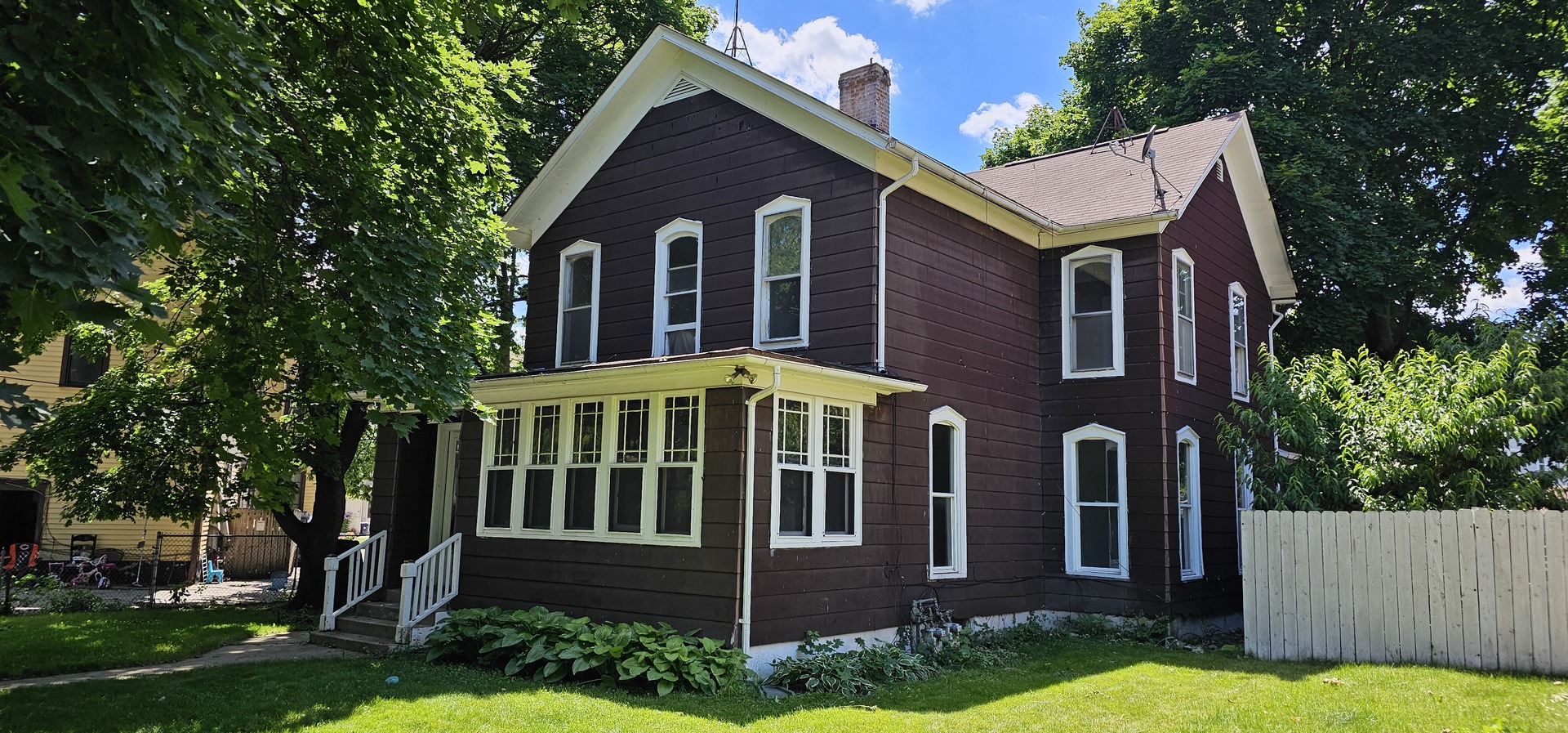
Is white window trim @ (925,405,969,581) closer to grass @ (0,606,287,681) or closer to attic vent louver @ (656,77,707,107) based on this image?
attic vent louver @ (656,77,707,107)

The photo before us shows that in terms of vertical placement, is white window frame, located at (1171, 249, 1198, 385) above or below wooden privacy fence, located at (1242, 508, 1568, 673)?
→ above

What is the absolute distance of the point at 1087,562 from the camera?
14008 millimetres

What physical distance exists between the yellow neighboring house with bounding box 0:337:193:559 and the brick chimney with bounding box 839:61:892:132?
17.8 meters

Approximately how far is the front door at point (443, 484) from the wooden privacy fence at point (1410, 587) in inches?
416

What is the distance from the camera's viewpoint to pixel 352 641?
11641 mm

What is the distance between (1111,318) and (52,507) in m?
23.1

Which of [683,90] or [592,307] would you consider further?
[592,307]

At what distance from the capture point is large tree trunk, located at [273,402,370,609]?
15914mm

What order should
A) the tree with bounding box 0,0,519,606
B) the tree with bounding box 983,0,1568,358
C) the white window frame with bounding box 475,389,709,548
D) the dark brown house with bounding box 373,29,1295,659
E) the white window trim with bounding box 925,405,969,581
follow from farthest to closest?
the tree with bounding box 983,0,1568,358
the white window trim with bounding box 925,405,969,581
the dark brown house with bounding box 373,29,1295,659
the white window frame with bounding box 475,389,709,548
the tree with bounding box 0,0,519,606

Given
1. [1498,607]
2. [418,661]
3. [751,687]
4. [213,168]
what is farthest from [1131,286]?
[213,168]


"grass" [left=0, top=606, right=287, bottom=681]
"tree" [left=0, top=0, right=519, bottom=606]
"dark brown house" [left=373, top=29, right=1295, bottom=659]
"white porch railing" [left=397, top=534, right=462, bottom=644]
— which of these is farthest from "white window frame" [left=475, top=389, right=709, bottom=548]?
"grass" [left=0, top=606, right=287, bottom=681]

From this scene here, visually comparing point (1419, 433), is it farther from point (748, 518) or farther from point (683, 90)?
point (683, 90)

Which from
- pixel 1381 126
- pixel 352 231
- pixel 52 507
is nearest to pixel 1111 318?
pixel 352 231

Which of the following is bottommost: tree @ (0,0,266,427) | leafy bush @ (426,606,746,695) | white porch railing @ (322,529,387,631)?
leafy bush @ (426,606,746,695)
